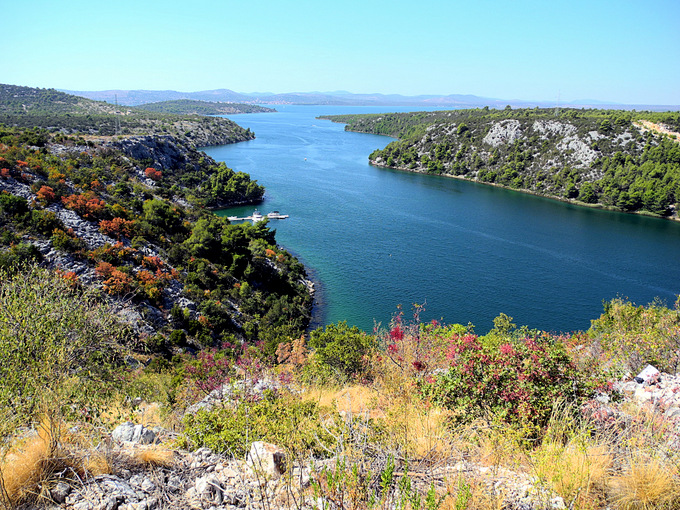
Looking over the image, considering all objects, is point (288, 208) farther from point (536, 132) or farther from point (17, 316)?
point (536, 132)

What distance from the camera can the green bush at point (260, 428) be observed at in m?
7.22

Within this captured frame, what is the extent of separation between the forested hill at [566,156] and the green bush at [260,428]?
81.0m

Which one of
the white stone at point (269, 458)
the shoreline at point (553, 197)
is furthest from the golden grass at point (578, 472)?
the shoreline at point (553, 197)

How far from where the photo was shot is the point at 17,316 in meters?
9.43

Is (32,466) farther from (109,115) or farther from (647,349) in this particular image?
(109,115)

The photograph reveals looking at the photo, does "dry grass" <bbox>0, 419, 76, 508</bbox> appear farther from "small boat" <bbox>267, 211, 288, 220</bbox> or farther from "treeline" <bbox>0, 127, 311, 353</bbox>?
"small boat" <bbox>267, 211, 288, 220</bbox>

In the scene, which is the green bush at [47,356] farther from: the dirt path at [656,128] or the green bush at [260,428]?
the dirt path at [656,128]

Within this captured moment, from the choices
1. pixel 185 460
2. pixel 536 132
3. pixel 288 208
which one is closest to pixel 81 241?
pixel 185 460

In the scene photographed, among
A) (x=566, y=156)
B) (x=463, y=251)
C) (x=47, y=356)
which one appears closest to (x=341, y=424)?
(x=47, y=356)

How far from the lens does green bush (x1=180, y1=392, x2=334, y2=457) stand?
722 centimetres

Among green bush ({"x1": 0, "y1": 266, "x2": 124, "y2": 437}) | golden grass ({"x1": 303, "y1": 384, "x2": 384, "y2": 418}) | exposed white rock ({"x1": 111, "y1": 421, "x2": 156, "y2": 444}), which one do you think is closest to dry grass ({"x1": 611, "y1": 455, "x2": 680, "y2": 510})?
golden grass ({"x1": 303, "y1": 384, "x2": 384, "y2": 418})

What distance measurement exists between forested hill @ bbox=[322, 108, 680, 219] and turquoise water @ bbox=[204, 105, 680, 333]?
5.29 metres

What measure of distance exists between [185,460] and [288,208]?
5936cm

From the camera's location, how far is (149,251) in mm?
30703
